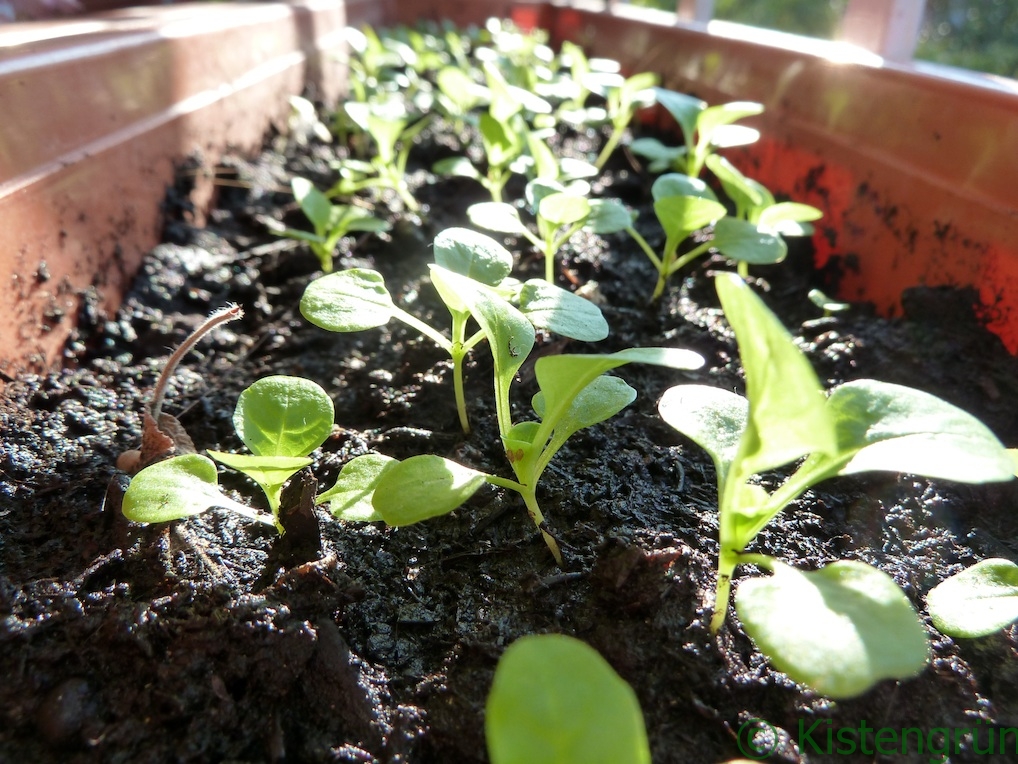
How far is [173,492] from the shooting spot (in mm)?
542

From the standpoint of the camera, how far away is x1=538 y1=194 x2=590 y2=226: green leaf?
81 cm

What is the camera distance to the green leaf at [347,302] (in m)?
0.62

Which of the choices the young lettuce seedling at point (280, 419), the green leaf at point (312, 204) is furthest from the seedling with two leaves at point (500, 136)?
the young lettuce seedling at point (280, 419)

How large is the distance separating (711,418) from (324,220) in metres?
0.71

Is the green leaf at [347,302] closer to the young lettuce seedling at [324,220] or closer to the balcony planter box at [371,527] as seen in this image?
the balcony planter box at [371,527]

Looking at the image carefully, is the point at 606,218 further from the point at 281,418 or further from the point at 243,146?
the point at 243,146

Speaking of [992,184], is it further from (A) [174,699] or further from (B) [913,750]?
(A) [174,699]

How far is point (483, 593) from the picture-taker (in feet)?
1.93

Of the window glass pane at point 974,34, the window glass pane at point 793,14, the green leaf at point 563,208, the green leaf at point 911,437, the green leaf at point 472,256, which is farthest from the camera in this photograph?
the window glass pane at point 793,14

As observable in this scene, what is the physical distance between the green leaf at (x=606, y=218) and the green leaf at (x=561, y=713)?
2.11 ft

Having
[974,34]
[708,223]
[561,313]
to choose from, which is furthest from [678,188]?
[974,34]

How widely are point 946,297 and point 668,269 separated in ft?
1.14

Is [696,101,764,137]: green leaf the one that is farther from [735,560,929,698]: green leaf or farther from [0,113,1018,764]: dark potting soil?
[735,560,929,698]: green leaf

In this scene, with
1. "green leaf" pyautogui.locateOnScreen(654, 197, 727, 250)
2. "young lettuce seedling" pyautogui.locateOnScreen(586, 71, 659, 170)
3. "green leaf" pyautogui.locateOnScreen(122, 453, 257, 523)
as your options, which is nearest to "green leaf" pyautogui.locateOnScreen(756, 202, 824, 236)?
"green leaf" pyautogui.locateOnScreen(654, 197, 727, 250)
